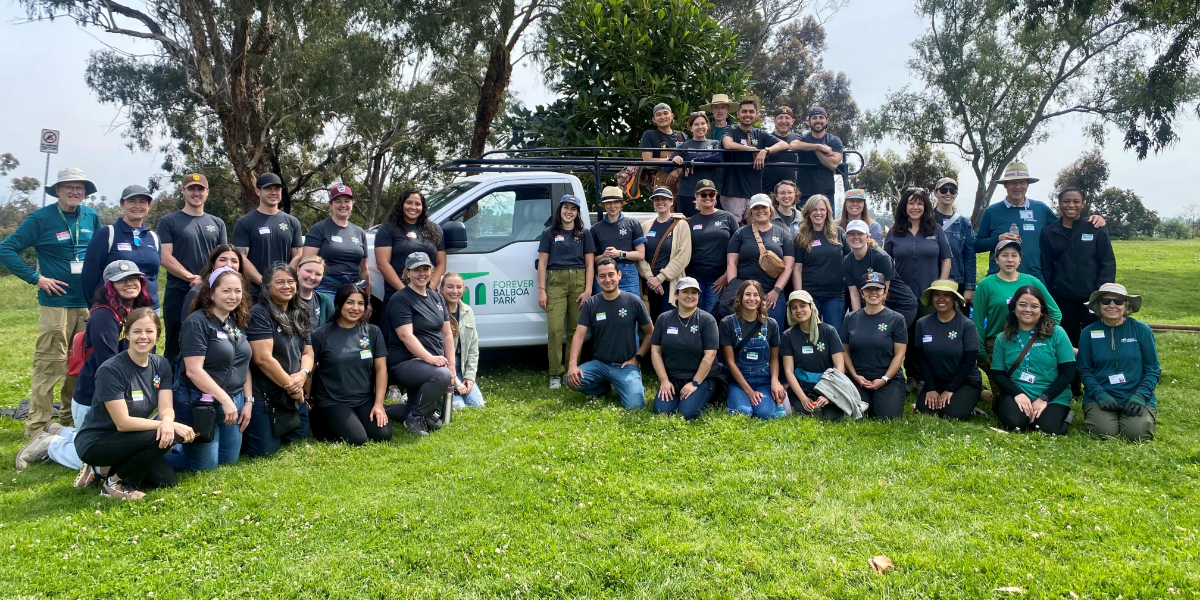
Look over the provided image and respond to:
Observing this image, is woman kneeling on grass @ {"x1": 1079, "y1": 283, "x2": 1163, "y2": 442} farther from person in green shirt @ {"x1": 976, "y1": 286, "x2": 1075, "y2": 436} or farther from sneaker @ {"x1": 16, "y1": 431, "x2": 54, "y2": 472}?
sneaker @ {"x1": 16, "y1": 431, "x2": 54, "y2": 472}

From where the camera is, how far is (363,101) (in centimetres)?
2055

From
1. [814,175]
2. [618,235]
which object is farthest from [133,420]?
[814,175]

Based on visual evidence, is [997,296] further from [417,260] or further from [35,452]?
[35,452]

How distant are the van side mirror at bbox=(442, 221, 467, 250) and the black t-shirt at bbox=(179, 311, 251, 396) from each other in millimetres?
2169

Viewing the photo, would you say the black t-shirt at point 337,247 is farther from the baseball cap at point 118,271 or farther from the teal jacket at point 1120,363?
the teal jacket at point 1120,363

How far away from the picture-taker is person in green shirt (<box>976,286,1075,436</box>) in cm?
565

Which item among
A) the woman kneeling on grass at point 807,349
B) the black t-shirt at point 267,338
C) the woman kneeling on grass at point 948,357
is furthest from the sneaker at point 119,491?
the woman kneeling on grass at point 948,357

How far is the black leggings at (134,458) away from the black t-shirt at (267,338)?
0.78 metres

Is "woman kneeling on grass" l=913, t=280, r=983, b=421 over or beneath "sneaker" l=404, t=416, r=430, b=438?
over

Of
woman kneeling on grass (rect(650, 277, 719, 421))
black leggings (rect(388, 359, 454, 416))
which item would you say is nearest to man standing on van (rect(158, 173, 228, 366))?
black leggings (rect(388, 359, 454, 416))

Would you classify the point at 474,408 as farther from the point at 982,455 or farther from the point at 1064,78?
the point at 1064,78

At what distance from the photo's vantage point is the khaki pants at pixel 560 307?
7.09m

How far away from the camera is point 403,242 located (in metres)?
6.64

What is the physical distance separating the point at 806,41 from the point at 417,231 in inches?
1276
